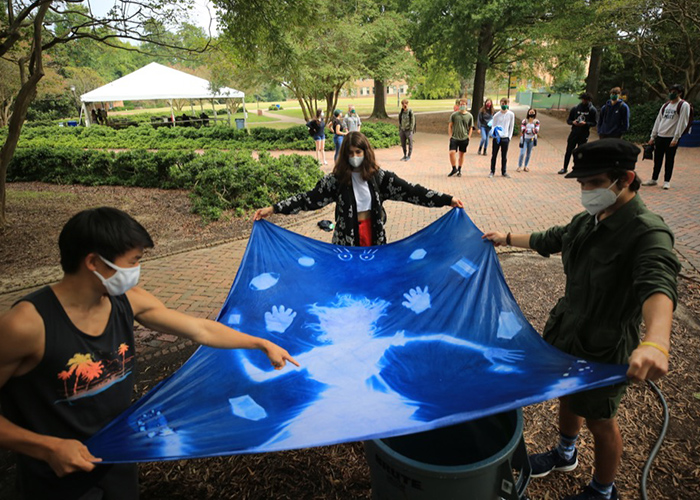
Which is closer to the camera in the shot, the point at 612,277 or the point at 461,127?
the point at 612,277

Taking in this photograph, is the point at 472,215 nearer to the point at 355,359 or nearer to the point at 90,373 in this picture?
the point at 355,359

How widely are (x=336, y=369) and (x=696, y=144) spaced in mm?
17826

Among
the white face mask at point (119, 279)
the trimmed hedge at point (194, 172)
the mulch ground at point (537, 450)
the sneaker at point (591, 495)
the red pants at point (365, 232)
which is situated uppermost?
the white face mask at point (119, 279)

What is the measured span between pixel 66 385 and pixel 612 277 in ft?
7.74

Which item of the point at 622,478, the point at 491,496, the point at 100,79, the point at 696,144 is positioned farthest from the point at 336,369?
the point at 100,79

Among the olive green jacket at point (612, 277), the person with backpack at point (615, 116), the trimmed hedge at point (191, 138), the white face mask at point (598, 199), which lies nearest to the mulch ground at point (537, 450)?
the olive green jacket at point (612, 277)

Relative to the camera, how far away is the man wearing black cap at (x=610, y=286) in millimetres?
1676

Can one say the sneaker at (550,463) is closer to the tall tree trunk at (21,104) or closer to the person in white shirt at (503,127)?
the person in white shirt at (503,127)

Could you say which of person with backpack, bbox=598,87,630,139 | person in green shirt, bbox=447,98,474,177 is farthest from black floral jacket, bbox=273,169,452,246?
person with backpack, bbox=598,87,630,139

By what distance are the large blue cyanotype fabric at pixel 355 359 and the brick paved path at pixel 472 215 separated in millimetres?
1769

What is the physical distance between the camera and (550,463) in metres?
2.65

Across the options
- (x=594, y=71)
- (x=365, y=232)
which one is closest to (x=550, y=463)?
(x=365, y=232)

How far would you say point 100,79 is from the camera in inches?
1638

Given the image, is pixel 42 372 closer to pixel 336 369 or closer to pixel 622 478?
pixel 336 369
